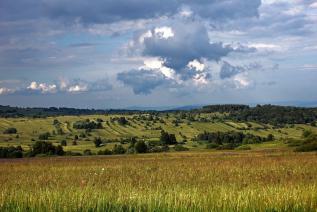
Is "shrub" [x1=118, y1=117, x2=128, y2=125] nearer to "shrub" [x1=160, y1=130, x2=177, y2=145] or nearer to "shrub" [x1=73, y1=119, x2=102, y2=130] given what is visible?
"shrub" [x1=73, y1=119, x2=102, y2=130]

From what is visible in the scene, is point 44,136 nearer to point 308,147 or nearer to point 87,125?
point 87,125

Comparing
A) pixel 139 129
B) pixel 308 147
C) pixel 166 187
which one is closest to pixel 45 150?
pixel 308 147

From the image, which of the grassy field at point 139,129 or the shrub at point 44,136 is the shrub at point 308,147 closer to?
the grassy field at point 139,129

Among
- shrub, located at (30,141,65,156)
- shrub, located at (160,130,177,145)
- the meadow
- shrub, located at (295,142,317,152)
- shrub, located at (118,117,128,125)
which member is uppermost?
the meadow

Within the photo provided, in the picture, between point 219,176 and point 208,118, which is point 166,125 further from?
point 219,176

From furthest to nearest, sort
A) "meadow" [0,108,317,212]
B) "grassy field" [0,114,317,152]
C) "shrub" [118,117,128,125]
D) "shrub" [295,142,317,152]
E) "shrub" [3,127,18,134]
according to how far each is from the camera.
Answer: "shrub" [118,117,128,125], "shrub" [3,127,18,134], "grassy field" [0,114,317,152], "shrub" [295,142,317,152], "meadow" [0,108,317,212]

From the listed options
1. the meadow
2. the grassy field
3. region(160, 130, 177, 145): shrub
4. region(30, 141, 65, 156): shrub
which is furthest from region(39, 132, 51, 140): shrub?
the meadow

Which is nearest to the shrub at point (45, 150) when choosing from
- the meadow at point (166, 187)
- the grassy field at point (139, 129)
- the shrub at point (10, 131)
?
the meadow at point (166, 187)

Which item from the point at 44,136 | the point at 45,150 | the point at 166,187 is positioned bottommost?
the point at 44,136

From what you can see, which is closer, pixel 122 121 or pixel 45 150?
pixel 45 150

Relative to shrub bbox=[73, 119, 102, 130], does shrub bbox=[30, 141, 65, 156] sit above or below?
below

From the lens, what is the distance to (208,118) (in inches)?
7618

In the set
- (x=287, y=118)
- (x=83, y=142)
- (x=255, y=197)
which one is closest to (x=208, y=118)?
(x=287, y=118)

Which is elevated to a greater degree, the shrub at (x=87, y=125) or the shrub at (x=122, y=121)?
the shrub at (x=122, y=121)
